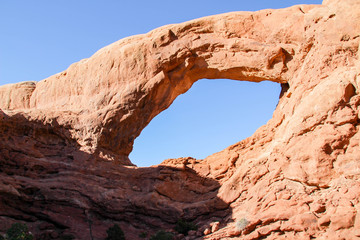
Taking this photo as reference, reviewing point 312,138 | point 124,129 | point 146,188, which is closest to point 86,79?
point 124,129

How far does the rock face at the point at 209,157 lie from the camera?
1563 cm

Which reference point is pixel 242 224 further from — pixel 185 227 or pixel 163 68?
pixel 163 68

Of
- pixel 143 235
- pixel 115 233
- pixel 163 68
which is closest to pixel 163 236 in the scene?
pixel 143 235

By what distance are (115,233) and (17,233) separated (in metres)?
4.26

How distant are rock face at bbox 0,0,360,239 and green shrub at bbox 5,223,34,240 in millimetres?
1615

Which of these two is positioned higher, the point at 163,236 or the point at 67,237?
the point at 67,237

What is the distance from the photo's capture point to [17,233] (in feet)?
53.5

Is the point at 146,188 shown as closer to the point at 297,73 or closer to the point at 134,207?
the point at 134,207

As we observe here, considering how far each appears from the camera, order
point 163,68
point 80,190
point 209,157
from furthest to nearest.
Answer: point 209,157, point 163,68, point 80,190

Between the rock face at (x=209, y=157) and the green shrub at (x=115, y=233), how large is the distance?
923mm

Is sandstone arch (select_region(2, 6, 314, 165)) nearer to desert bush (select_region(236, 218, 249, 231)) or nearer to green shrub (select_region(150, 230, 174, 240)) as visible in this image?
green shrub (select_region(150, 230, 174, 240))

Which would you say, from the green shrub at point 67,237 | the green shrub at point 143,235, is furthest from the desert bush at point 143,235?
the green shrub at point 67,237

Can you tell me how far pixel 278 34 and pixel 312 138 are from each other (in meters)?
7.28

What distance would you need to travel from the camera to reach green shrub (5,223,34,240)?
1603 centimetres
